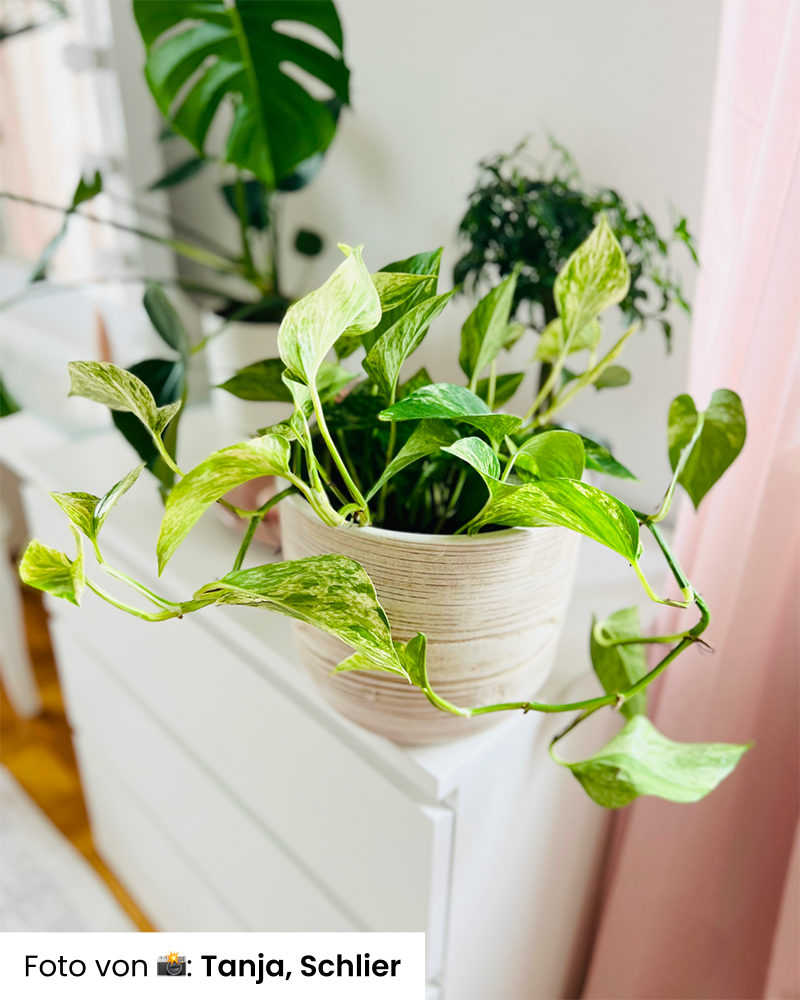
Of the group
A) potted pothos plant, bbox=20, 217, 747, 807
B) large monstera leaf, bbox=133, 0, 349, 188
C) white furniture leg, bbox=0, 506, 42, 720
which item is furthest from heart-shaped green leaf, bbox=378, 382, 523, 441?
white furniture leg, bbox=0, 506, 42, 720

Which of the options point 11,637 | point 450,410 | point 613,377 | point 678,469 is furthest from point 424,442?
point 11,637

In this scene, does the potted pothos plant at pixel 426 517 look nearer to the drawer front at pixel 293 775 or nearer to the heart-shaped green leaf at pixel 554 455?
the heart-shaped green leaf at pixel 554 455

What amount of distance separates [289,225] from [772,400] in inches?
31.8

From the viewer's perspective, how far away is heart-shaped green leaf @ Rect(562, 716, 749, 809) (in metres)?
0.43

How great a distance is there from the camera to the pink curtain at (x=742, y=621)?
508 mm

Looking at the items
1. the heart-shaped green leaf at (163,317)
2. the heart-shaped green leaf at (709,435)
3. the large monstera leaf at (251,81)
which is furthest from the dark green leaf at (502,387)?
the large monstera leaf at (251,81)

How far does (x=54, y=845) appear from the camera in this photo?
4.23ft

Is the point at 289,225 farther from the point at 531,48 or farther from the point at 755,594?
the point at 755,594

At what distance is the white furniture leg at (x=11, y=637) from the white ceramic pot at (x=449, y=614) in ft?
3.64

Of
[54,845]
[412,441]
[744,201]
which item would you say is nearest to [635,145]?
[744,201]

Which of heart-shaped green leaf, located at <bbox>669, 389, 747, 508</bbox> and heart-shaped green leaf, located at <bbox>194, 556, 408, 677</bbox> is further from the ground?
heart-shaped green leaf, located at <bbox>669, 389, 747, 508</bbox>
